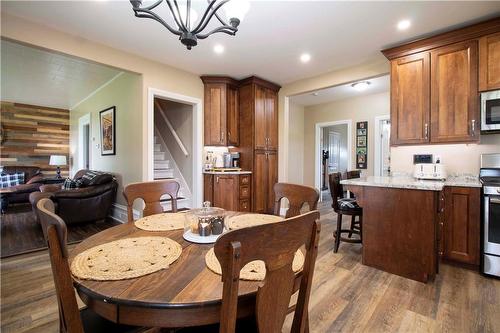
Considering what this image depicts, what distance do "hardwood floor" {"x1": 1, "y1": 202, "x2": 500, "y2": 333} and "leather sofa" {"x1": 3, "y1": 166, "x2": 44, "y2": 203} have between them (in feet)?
11.0

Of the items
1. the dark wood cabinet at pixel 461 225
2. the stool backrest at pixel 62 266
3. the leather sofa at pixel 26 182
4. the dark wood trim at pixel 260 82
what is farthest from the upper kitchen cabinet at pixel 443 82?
the leather sofa at pixel 26 182

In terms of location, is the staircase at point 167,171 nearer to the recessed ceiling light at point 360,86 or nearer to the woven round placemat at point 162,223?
the woven round placemat at point 162,223

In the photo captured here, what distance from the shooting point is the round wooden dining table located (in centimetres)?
68

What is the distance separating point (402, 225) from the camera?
223cm

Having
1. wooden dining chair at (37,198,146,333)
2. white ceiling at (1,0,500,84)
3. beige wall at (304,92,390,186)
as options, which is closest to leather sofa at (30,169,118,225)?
white ceiling at (1,0,500,84)

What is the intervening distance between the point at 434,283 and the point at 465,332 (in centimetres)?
65

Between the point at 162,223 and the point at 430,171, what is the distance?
113 inches

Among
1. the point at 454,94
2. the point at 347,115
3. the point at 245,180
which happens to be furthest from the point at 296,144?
the point at 454,94

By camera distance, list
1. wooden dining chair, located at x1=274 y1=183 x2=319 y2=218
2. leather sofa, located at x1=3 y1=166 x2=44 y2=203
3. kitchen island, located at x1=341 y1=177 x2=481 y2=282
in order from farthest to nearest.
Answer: leather sofa, located at x1=3 y1=166 x2=44 y2=203, kitchen island, located at x1=341 y1=177 x2=481 y2=282, wooden dining chair, located at x1=274 y1=183 x2=319 y2=218

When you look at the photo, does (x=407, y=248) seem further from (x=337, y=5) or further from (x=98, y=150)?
(x=98, y=150)

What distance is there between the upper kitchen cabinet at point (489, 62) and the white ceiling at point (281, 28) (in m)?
0.26

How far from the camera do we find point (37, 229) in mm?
3656

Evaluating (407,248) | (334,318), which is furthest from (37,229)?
(407,248)

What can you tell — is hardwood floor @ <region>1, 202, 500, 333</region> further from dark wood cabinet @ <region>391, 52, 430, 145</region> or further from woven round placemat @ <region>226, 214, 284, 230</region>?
dark wood cabinet @ <region>391, 52, 430, 145</region>
